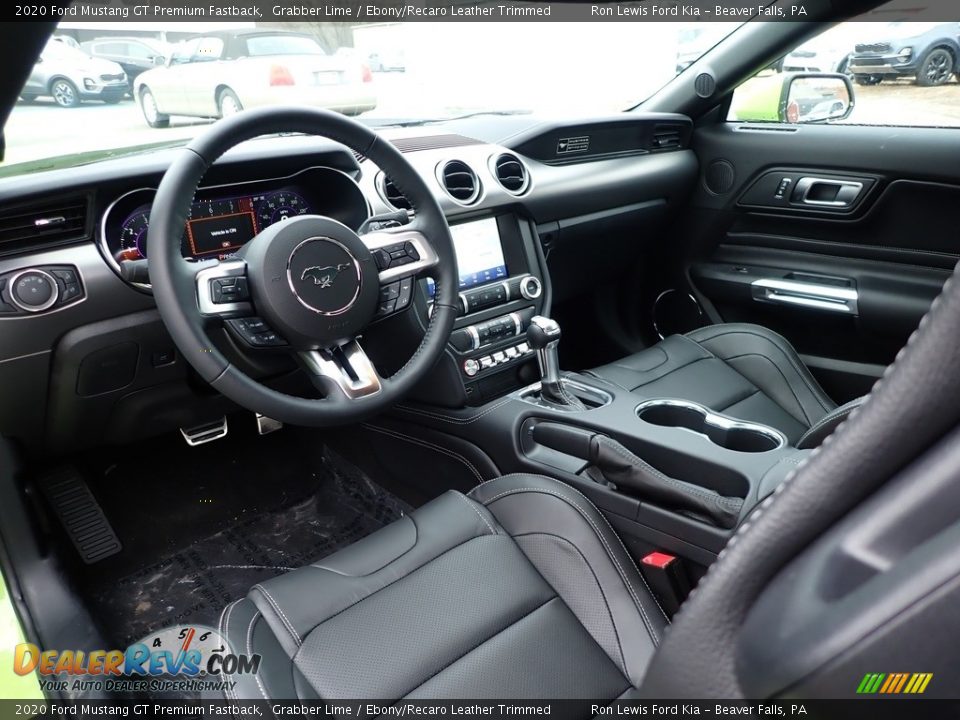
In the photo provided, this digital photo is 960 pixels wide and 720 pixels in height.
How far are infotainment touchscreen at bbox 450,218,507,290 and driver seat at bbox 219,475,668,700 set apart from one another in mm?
787

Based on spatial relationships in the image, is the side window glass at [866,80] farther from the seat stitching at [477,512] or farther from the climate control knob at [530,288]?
the seat stitching at [477,512]

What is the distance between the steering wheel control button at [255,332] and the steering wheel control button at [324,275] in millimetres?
129

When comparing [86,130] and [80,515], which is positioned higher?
[86,130]

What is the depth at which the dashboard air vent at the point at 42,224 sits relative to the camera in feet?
5.03

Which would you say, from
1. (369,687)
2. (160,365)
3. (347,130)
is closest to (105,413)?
(160,365)

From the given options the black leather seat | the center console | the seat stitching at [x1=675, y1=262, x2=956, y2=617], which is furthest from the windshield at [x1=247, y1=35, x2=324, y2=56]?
the seat stitching at [x1=675, y1=262, x2=956, y2=617]

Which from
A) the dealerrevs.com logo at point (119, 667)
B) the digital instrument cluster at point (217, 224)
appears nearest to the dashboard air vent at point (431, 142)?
the digital instrument cluster at point (217, 224)

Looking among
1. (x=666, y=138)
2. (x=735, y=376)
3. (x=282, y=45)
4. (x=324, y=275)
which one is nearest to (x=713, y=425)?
A: (x=735, y=376)

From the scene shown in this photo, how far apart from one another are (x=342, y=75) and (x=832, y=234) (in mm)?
1707

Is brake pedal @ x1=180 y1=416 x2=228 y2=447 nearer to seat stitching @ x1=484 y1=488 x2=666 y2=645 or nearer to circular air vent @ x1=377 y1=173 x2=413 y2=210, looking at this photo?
circular air vent @ x1=377 y1=173 x2=413 y2=210

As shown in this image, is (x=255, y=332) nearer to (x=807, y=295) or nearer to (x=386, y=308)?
(x=386, y=308)

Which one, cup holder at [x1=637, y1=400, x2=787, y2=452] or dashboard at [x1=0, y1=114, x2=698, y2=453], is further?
cup holder at [x1=637, y1=400, x2=787, y2=452]

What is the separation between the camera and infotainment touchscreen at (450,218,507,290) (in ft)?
7.06

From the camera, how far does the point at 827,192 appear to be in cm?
255
